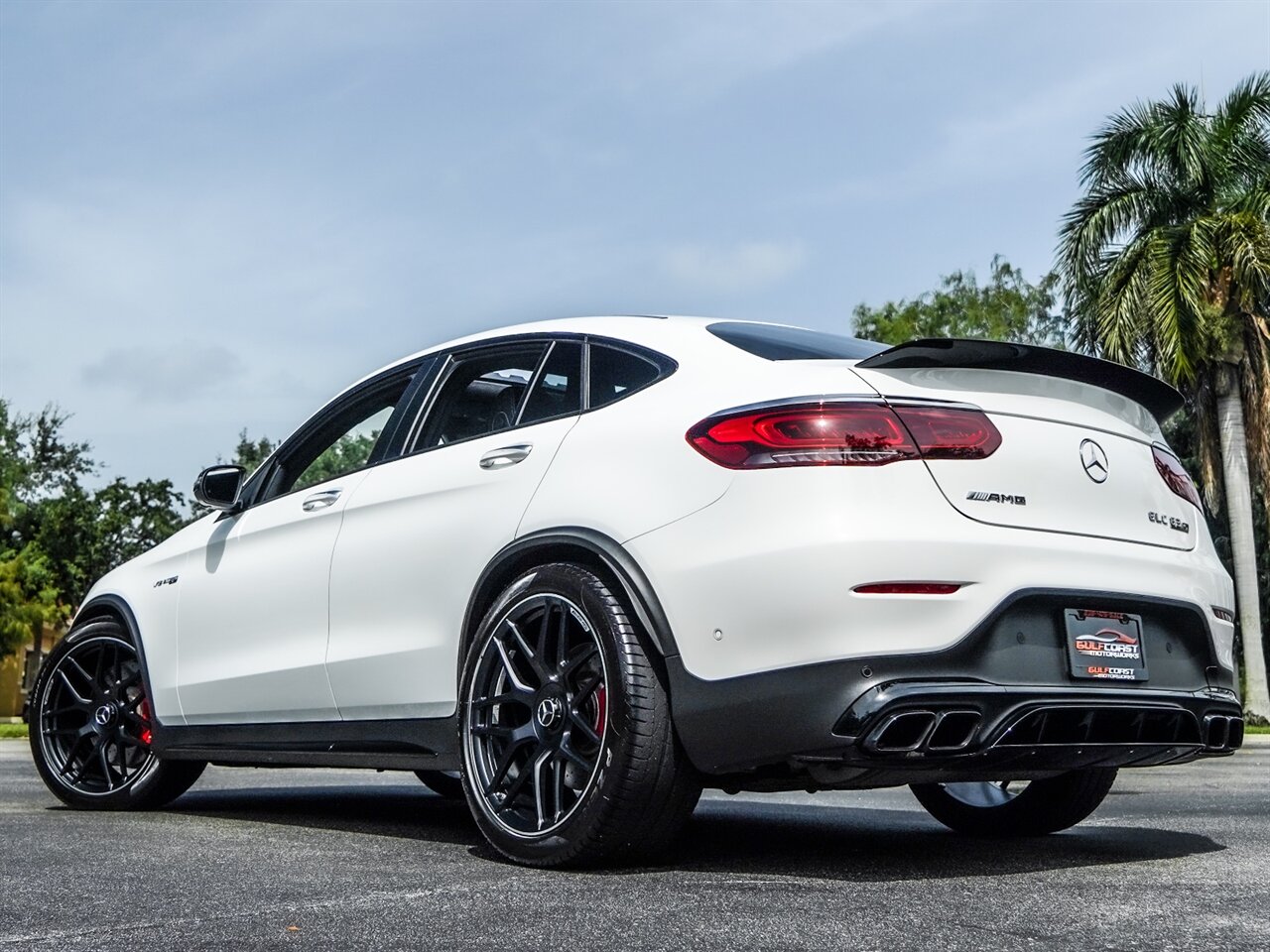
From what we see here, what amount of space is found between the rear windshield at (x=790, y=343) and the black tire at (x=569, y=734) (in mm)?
846

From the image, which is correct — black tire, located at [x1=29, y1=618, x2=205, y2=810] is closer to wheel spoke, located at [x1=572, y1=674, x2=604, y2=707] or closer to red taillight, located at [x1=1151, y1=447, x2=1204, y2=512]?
wheel spoke, located at [x1=572, y1=674, x2=604, y2=707]

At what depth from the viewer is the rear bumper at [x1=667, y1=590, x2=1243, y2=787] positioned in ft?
12.1

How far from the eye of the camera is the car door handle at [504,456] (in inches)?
183

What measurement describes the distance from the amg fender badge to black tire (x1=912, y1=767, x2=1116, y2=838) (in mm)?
1370

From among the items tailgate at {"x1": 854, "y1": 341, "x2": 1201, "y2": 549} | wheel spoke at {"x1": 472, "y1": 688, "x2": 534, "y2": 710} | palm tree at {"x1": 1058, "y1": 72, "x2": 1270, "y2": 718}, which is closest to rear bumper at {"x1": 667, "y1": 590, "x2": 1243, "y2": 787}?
tailgate at {"x1": 854, "y1": 341, "x2": 1201, "y2": 549}

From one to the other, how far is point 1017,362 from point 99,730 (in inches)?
166

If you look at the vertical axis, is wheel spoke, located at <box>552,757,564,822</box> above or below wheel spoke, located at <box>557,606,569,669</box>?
below

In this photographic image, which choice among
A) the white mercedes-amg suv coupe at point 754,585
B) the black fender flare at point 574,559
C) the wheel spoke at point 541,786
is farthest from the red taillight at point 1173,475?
the wheel spoke at point 541,786

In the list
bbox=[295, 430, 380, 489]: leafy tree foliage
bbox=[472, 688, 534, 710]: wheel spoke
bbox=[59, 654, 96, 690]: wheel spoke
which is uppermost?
bbox=[295, 430, 380, 489]: leafy tree foliage

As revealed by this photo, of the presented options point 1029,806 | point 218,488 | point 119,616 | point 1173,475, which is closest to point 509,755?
point 1029,806

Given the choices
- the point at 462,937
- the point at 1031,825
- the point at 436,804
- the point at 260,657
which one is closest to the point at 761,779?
the point at 462,937

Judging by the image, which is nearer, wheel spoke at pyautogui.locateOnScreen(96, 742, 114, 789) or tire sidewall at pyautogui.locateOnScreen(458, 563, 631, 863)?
tire sidewall at pyautogui.locateOnScreen(458, 563, 631, 863)

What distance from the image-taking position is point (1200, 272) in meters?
26.1

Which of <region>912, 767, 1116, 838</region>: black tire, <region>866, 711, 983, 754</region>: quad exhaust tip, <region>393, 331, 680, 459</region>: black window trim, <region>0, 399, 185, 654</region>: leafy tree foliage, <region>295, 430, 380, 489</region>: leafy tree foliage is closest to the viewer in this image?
<region>866, 711, 983, 754</region>: quad exhaust tip
